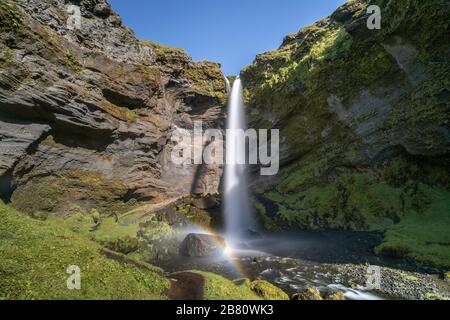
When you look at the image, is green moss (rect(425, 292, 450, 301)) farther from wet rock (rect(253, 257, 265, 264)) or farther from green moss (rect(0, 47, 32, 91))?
green moss (rect(0, 47, 32, 91))

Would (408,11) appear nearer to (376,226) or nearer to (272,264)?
(376,226)

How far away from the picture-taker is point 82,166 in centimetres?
2814

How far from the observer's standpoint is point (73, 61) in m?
28.4

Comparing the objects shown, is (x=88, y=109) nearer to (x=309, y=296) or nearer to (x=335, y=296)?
(x=309, y=296)

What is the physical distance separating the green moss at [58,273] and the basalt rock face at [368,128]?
58.1 feet

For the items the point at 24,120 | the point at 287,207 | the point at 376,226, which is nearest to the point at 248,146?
the point at 287,207

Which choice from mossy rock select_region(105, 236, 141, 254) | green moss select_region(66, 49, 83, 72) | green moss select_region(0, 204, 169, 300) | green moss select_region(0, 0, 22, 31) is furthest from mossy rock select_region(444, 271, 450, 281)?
green moss select_region(0, 0, 22, 31)

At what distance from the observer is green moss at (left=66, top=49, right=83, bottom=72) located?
2794cm

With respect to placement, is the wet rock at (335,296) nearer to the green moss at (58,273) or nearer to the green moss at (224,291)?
the green moss at (224,291)

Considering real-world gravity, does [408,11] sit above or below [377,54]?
above


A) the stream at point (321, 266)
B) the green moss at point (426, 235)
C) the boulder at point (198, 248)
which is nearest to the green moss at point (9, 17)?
the stream at point (321, 266)

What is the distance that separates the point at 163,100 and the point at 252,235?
874 inches

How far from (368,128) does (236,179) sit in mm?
19258

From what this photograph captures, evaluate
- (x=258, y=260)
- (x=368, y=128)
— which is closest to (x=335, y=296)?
(x=258, y=260)
